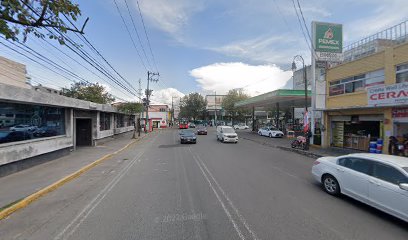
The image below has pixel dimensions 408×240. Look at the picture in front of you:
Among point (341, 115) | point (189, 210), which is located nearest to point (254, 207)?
point (189, 210)

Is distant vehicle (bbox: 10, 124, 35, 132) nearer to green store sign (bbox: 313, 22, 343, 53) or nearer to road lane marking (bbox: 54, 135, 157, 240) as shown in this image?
road lane marking (bbox: 54, 135, 157, 240)

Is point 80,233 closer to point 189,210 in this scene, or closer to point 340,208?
point 189,210

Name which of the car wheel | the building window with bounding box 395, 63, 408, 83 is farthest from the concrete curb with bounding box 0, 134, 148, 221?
the building window with bounding box 395, 63, 408, 83

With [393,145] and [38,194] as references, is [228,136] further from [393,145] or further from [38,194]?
[38,194]

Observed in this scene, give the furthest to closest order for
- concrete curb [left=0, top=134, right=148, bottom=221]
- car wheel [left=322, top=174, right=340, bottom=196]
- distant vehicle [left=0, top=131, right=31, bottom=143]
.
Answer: distant vehicle [left=0, top=131, right=31, bottom=143] → car wheel [left=322, top=174, right=340, bottom=196] → concrete curb [left=0, top=134, right=148, bottom=221]

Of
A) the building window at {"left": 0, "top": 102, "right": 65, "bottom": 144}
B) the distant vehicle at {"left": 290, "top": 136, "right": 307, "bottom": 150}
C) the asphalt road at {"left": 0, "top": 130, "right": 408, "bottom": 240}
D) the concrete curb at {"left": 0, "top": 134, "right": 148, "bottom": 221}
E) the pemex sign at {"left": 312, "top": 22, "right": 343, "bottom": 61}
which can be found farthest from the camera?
the pemex sign at {"left": 312, "top": 22, "right": 343, "bottom": 61}

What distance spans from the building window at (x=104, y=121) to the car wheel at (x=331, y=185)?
21.6m

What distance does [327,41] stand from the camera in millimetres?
20703

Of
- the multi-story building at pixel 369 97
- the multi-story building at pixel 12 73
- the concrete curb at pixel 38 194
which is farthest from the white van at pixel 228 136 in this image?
the multi-story building at pixel 12 73

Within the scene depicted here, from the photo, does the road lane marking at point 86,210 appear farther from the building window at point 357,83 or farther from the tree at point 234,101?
the tree at point 234,101

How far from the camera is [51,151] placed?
13.6m

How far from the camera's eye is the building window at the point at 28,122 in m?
10.1

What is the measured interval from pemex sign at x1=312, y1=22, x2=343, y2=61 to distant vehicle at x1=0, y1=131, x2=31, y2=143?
827 inches

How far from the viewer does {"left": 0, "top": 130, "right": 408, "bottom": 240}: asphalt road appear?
480 centimetres
